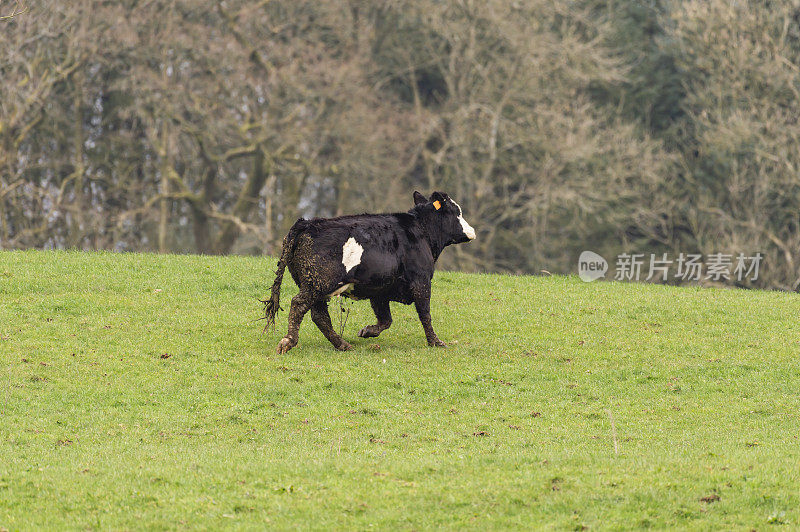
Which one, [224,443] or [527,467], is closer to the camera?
[527,467]

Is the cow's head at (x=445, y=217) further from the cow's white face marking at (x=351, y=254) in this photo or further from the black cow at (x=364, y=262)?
the cow's white face marking at (x=351, y=254)

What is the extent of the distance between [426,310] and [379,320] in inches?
38.7

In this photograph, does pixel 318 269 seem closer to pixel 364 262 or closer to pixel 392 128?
pixel 364 262

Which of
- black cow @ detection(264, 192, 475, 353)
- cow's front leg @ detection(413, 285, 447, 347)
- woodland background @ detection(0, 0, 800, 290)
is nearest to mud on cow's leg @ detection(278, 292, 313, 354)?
black cow @ detection(264, 192, 475, 353)

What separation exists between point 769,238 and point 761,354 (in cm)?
3330

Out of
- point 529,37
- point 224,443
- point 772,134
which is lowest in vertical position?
point 224,443

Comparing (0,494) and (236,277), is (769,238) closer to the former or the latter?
(236,277)

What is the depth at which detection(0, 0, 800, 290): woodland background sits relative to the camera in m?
46.2

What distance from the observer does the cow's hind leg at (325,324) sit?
19.2 meters

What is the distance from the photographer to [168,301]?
2288cm

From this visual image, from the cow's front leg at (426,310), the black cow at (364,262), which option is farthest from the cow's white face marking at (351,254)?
the cow's front leg at (426,310)

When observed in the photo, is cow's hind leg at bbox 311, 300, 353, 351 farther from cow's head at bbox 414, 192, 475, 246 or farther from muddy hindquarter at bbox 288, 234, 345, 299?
cow's head at bbox 414, 192, 475, 246

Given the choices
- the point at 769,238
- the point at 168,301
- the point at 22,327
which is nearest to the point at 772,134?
the point at 769,238

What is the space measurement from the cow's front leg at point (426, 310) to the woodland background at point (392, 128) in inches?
1053
